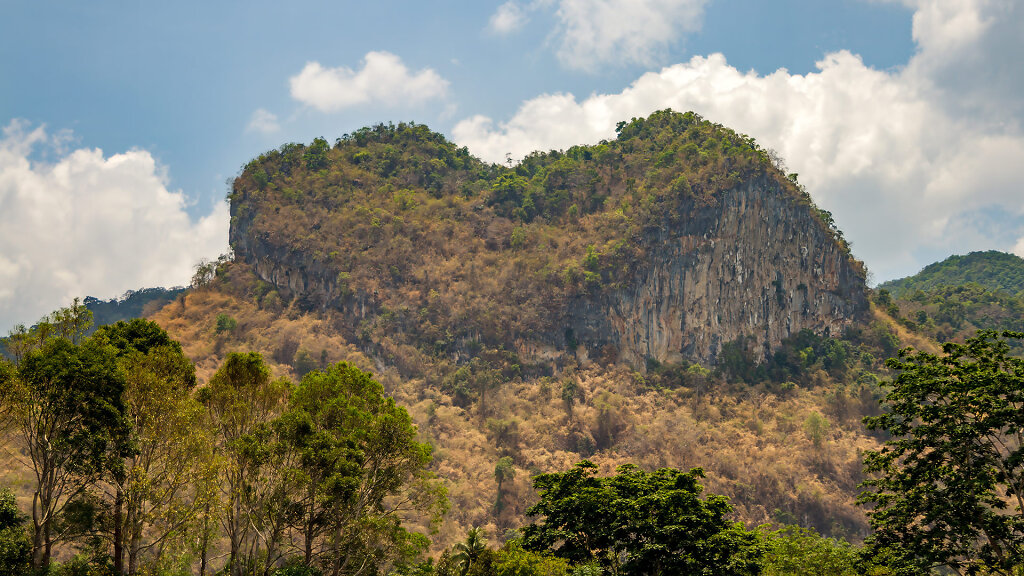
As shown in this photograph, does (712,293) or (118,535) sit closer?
(118,535)

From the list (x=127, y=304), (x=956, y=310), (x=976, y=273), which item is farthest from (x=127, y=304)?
(x=976, y=273)

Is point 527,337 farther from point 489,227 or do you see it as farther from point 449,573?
point 449,573

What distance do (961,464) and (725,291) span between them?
205ft

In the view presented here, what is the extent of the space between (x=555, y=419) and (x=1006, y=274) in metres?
92.4

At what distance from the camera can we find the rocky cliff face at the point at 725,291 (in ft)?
265

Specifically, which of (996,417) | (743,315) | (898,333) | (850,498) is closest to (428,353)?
(743,315)

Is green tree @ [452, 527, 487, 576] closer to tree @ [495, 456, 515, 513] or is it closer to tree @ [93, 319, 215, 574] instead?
tree @ [93, 319, 215, 574]

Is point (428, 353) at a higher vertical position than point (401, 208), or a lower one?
lower

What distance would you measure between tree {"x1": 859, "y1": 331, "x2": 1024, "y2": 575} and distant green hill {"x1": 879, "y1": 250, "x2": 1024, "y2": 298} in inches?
4087

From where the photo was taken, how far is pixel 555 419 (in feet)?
229

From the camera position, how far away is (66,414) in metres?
20.9

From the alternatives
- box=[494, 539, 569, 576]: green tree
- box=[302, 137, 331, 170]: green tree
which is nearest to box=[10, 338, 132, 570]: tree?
box=[494, 539, 569, 576]: green tree

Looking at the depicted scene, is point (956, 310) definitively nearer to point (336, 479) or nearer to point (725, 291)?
point (725, 291)

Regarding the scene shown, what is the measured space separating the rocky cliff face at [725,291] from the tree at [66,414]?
6279 centimetres
